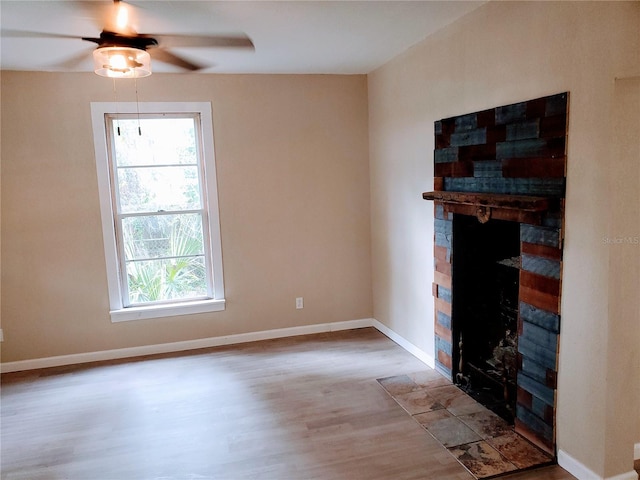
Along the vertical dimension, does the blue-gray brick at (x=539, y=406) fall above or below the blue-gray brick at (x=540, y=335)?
below

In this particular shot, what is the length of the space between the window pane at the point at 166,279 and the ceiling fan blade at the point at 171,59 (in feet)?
5.53

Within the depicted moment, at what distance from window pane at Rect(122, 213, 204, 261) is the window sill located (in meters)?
0.46

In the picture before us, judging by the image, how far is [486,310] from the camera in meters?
3.15

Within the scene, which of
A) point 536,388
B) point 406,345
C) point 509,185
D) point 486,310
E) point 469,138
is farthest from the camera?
point 406,345

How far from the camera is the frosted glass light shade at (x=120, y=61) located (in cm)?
231

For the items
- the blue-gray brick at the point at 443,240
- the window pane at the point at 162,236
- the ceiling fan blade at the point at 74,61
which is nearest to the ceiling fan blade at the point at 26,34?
the ceiling fan blade at the point at 74,61

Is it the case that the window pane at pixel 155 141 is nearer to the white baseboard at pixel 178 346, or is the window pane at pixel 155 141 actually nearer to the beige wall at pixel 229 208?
the beige wall at pixel 229 208

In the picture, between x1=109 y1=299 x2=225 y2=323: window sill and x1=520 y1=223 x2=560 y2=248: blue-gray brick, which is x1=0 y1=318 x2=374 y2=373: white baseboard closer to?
x1=109 y1=299 x2=225 y2=323: window sill

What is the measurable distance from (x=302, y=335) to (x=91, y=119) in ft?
8.95

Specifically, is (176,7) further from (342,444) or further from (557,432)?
(557,432)

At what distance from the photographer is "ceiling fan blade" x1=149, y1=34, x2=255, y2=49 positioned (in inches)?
110

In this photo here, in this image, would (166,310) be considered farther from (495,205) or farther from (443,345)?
(495,205)

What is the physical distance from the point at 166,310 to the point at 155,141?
153 cm

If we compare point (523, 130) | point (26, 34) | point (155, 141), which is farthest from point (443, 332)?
point (26, 34)
